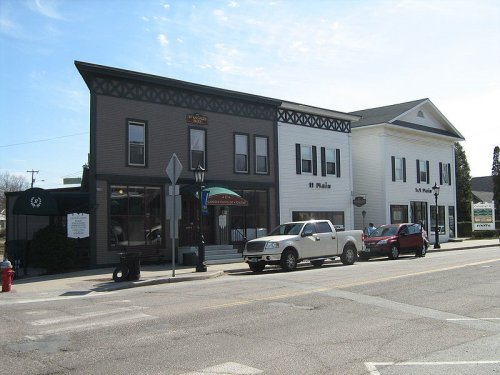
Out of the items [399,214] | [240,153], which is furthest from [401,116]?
[240,153]

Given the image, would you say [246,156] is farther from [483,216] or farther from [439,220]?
[483,216]

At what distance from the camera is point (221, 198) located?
2206 centimetres

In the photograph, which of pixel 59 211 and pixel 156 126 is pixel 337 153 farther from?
pixel 59 211

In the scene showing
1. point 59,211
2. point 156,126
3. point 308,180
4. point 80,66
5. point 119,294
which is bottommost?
point 119,294

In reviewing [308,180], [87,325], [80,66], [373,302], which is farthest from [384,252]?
[87,325]

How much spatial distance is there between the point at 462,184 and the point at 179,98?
42300 millimetres

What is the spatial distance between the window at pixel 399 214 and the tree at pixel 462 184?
22441 mm

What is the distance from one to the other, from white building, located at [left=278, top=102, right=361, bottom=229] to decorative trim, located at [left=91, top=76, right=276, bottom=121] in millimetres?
1863

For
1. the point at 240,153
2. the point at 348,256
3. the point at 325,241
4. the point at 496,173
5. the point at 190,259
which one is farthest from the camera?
the point at 496,173

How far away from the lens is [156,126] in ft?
73.0

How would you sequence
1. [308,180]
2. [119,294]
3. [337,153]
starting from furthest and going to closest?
[337,153] < [308,180] < [119,294]

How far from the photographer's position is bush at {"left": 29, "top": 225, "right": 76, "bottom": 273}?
18875 millimetres

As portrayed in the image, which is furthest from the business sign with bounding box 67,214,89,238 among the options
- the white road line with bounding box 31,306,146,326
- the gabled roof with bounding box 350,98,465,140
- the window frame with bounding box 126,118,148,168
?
the gabled roof with bounding box 350,98,465,140

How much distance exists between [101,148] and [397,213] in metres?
22.0
